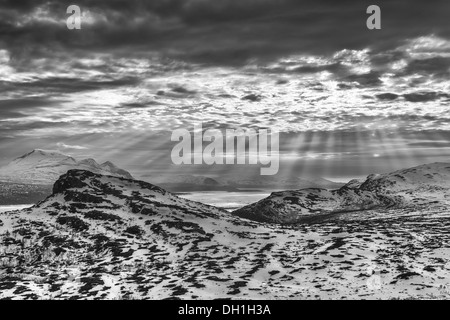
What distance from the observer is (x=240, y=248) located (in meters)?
125

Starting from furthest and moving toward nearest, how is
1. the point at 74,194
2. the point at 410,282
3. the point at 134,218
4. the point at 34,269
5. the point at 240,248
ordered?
the point at 74,194 → the point at 134,218 → the point at 240,248 → the point at 34,269 → the point at 410,282

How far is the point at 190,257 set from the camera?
114m

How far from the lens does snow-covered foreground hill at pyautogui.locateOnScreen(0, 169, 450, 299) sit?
74938 mm

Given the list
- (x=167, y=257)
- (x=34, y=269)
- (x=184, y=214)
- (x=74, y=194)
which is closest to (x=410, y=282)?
(x=167, y=257)

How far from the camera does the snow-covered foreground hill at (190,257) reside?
246 feet

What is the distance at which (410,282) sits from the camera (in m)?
73.7

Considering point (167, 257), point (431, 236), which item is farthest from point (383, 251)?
point (167, 257)

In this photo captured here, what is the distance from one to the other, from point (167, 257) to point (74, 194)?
9722 centimetres
